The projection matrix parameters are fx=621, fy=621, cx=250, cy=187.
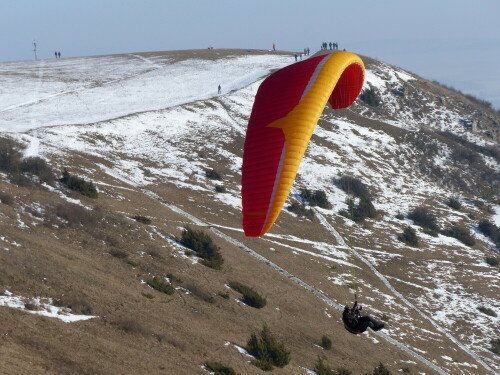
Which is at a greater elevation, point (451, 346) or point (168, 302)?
point (168, 302)

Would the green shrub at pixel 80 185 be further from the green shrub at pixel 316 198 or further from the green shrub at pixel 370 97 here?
the green shrub at pixel 370 97

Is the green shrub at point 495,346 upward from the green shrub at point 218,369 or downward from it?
downward

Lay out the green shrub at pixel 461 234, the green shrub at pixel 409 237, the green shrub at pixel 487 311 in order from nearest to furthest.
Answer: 1. the green shrub at pixel 487 311
2. the green shrub at pixel 409 237
3. the green shrub at pixel 461 234

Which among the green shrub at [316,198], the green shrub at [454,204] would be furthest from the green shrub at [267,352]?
the green shrub at [454,204]

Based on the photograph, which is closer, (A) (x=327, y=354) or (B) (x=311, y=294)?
(A) (x=327, y=354)

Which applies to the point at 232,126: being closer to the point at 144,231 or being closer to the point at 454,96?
the point at 144,231

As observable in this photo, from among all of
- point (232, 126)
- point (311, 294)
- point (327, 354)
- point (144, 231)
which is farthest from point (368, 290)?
point (232, 126)
